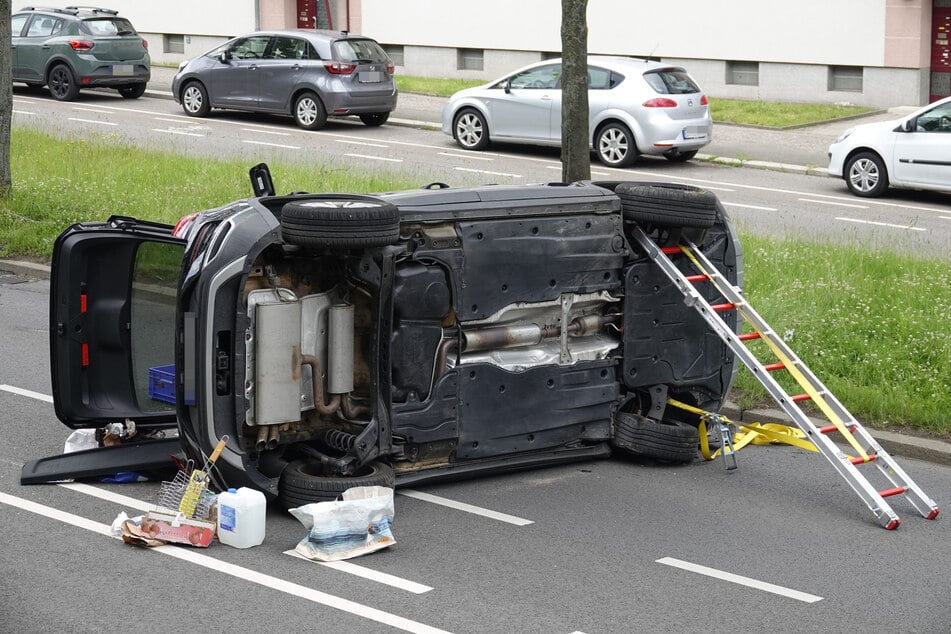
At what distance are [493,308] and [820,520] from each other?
2114 mm

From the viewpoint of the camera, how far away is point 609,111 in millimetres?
21734

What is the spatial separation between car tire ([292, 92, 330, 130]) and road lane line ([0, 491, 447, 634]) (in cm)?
1794

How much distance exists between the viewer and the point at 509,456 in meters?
8.17

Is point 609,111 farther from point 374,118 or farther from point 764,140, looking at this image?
point 374,118

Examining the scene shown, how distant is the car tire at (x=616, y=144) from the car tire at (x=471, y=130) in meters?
2.15

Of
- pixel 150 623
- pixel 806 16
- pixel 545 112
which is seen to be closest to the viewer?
pixel 150 623

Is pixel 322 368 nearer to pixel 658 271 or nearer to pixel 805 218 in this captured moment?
pixel 658 271

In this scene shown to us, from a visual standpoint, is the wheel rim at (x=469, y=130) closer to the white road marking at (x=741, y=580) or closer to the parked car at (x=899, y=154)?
the parked car at (x=899, y=154)

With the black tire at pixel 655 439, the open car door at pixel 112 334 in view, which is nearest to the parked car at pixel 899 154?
the black tire at pixel 655 439

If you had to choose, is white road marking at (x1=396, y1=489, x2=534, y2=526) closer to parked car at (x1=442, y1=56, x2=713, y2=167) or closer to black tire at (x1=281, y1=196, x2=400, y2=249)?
black tire at (x1=281, y1=196, x2=400, y2=249)

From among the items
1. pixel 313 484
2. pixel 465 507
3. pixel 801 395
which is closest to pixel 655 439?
pixel 801 395

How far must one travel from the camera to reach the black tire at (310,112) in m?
25.0

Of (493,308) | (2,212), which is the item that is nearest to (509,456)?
(493,308)

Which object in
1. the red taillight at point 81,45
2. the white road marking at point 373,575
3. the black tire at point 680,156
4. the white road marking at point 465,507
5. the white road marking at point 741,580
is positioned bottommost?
the white road marking at point 741,580
